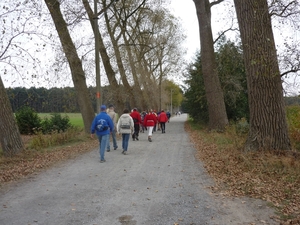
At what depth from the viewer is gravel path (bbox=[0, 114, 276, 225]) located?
5.06m

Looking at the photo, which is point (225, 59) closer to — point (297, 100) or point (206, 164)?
point (297, 100)

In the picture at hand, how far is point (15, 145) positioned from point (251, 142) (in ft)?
25.0

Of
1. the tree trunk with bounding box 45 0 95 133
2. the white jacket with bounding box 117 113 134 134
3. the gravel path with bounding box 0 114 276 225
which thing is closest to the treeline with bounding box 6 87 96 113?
the tree trunk with bounding box 45 0 95 133

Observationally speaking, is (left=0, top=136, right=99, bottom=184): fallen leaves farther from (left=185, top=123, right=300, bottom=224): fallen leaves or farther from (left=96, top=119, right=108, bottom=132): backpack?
(left=185, top=123, right=300, bottom=224): fallen leaves

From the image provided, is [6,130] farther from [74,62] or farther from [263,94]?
[263,94]

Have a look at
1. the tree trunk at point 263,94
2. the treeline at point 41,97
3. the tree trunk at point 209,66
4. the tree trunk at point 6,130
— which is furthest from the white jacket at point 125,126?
the tree trunk at point 209,66

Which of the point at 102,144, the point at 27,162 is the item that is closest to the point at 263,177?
the point at 102,144

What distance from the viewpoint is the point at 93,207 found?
18.4 feet

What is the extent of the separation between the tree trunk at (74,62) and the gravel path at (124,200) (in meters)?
→ 9.18

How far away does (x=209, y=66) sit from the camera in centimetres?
1928

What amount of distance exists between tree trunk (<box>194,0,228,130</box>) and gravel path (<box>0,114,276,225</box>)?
1067 centimetres

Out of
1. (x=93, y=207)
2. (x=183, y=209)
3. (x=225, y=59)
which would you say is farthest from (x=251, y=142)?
(x=225, y=59)

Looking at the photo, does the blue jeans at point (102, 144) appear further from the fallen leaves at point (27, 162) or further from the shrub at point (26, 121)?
the shrub at point (26, 121)

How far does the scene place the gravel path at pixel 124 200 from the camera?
506 centimetres
